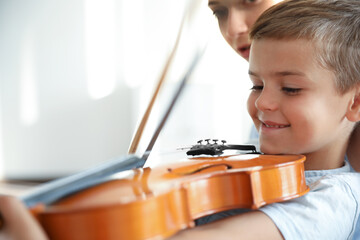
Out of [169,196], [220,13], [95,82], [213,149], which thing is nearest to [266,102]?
[213,149]

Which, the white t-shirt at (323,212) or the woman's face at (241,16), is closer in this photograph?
the white t-shirt at (323,212)

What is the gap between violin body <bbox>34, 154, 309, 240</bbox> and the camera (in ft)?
1.68

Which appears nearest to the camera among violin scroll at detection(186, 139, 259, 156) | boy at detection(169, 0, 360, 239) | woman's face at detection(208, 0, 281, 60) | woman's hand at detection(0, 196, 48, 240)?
woman's hand at detection(0, 196, 48, 240)

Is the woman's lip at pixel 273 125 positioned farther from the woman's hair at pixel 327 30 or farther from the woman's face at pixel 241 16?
the woman's face at pixel 241 16

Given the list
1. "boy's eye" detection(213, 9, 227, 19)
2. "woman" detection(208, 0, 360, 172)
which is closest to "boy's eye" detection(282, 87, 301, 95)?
"woman" detection(208, 0, 360, 172)

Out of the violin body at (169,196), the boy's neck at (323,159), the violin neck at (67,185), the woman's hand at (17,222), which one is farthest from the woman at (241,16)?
the woman's hand at (17,222)

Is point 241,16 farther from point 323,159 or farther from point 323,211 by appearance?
point 323,211

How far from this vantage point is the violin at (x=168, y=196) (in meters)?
0.51

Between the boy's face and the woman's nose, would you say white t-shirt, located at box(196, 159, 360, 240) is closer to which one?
the boy's face

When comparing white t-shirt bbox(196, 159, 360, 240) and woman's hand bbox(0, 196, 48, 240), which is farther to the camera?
white t-shirt bbox(196, 159, 360, 240)

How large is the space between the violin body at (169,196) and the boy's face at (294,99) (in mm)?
81

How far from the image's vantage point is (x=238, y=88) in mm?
3400

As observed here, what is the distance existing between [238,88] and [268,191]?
2.71 meters

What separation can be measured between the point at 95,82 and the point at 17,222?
11.1 feet
